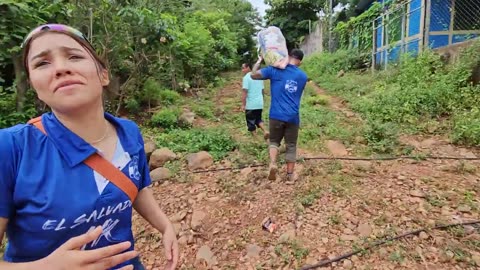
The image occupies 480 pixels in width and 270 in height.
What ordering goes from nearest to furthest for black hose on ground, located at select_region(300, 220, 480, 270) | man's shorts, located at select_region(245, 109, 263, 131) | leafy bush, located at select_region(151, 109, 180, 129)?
black hose on ground, located at select_region(300, 220, 480, 270)
man's shorts, located at select_region(245, 109, 263, 131)
leafy bush, located at select_region(151, 109, 180, 129)

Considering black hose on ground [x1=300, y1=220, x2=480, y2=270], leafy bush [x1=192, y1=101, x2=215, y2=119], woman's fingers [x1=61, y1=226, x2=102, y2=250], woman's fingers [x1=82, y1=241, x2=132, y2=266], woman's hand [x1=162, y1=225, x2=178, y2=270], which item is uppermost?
woman's fingers [x1=61, y1=226, x2=102, y2=250]

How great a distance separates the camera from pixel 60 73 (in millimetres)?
880

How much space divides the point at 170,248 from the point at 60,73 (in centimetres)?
71

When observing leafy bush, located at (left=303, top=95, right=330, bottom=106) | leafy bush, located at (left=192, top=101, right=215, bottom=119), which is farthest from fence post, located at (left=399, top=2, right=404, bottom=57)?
leafy bush, located at (left=192, top=101, right=215, bottom=119)

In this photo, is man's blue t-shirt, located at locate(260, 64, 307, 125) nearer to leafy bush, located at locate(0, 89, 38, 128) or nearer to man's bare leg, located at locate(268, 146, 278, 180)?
man's bare leg, located at locate(268, 146, 278, 180)

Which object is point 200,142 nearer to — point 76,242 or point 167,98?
point 167,98

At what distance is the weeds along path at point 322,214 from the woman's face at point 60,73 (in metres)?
2.13

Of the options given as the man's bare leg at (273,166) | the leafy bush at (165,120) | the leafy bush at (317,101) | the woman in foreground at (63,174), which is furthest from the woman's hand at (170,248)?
the leafy bush at (317,101)

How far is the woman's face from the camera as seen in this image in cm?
88

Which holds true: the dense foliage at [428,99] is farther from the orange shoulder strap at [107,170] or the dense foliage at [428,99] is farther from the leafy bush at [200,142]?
the orange shoulder strap at [107,170]

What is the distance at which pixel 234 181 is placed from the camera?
391cm

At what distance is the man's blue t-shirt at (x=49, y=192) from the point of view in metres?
0.81

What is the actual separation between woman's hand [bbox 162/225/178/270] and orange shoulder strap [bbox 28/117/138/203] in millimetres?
307

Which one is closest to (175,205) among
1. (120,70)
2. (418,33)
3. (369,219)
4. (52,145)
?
(369,219)
